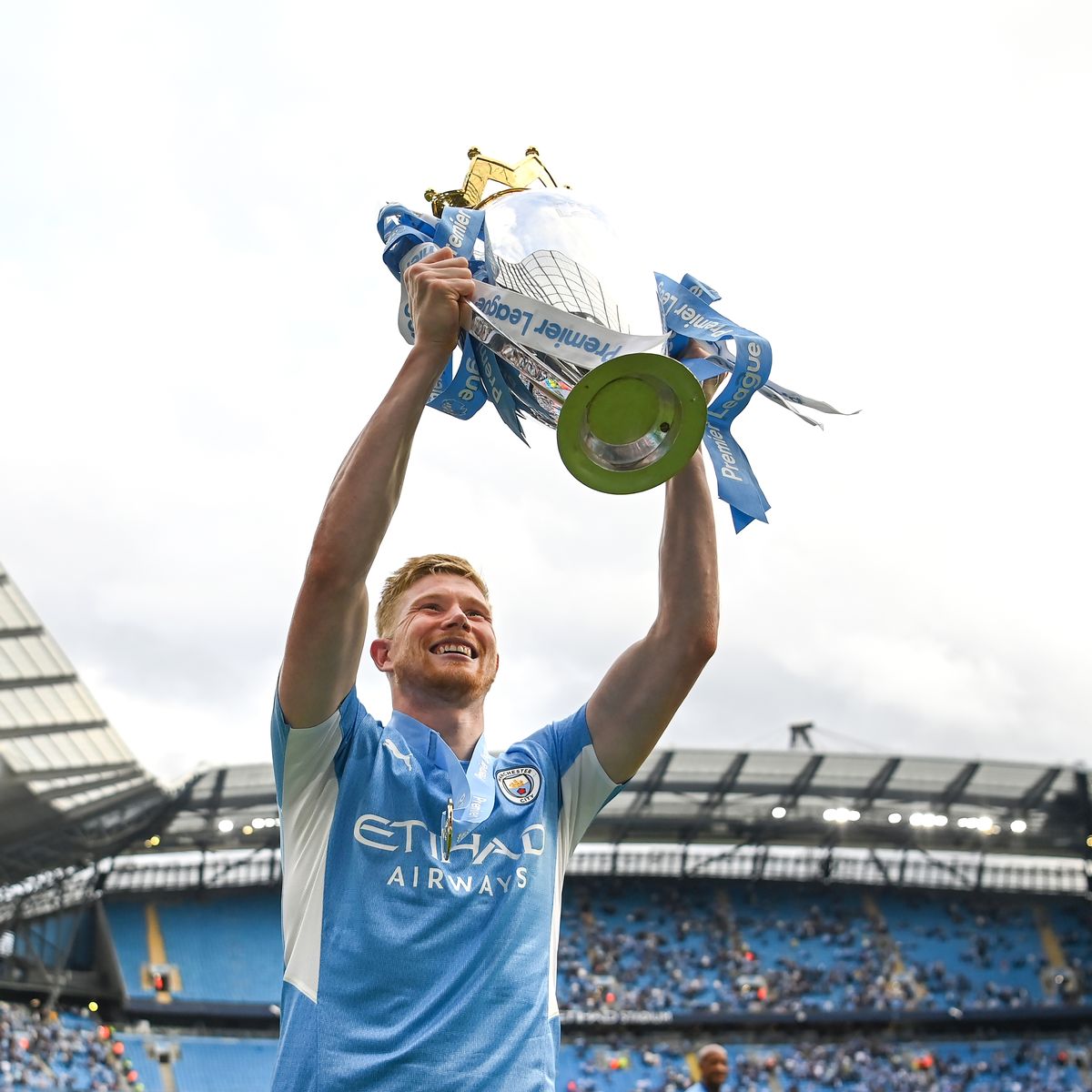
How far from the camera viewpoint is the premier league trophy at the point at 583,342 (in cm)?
205

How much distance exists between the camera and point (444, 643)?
2.47 meters

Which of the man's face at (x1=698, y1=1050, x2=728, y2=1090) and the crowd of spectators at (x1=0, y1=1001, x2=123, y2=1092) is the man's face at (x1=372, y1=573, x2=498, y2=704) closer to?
the man's face at (x1=698, y1=1050, x2=728, y2=1090)

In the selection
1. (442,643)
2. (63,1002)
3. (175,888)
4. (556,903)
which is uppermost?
(175,888)

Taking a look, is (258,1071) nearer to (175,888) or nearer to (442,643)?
(175,888)

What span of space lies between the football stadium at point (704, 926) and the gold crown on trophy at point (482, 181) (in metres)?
24.6

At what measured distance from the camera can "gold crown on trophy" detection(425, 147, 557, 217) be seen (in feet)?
9.43

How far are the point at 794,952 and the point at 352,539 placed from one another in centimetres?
3394

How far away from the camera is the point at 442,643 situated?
246cm

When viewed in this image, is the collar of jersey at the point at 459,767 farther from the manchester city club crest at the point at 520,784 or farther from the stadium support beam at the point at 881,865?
the stadium support beam at the point at 881,865

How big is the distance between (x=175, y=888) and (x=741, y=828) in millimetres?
17024

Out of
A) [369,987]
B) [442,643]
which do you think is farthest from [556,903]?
[442,643]

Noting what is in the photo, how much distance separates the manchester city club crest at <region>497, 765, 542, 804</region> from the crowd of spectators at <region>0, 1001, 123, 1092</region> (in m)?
25.0

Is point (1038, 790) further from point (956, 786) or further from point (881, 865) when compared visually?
point (881, 865)

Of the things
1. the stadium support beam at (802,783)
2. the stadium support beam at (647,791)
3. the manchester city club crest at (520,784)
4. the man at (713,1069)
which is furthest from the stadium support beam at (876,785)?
the manchester city club crest at (520,784)
